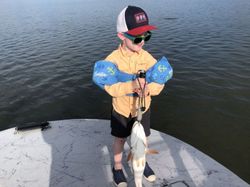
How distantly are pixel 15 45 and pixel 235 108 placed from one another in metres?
12.1

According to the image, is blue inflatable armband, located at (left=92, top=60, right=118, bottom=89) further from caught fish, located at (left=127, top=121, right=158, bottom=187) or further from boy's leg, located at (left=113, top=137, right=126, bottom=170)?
boy's leg, located at (left=113, top=137, right=126, bottom=170)

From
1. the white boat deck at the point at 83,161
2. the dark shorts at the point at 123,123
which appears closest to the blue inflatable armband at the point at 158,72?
the dark shorts at the point at 123,123

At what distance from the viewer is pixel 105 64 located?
9.97 ft

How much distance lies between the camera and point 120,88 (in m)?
3.11

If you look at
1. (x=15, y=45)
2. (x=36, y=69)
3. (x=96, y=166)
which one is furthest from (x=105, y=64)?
(x=15, y=45)

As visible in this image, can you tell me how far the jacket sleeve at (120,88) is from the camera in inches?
122

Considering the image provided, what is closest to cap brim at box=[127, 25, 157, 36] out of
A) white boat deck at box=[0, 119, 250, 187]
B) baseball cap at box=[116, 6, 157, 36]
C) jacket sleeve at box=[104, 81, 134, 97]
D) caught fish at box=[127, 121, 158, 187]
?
baseball cap at box=[116, 6, 157, 36]

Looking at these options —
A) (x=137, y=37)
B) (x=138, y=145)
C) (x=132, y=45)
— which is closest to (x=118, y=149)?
(x=138, y=145)

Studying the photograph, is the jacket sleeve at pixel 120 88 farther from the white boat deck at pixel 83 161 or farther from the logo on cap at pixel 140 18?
the white boat deck at pixel 83 161

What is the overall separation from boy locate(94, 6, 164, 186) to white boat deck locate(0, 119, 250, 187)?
→ 35 cm

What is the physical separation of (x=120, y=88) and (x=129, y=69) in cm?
27

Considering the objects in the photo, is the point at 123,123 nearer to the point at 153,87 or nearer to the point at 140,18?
the point at 153,87

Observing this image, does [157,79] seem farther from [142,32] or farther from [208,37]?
[208,37]

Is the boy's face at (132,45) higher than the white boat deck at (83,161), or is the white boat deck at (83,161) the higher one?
the boy's face at (132,45)
